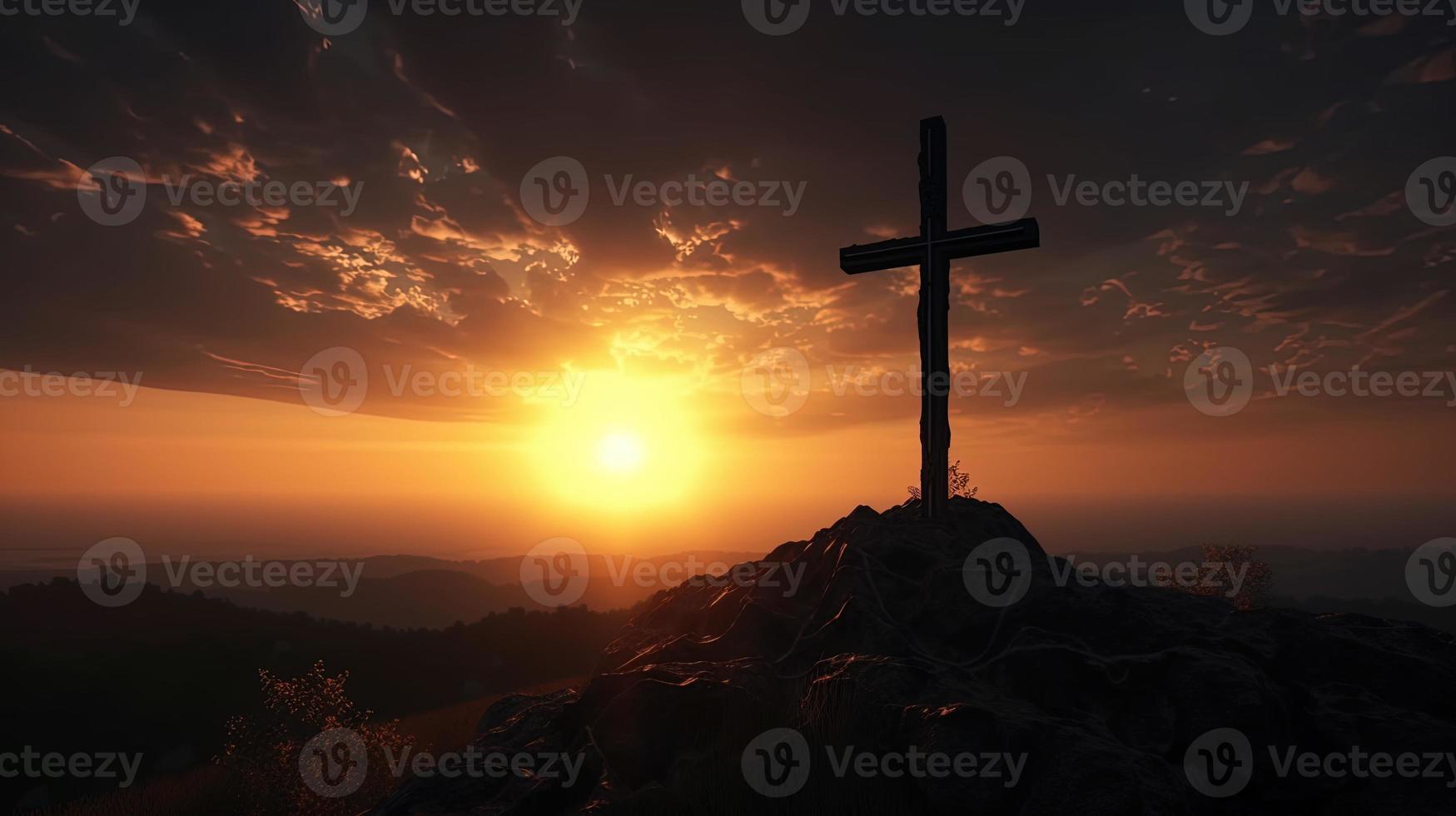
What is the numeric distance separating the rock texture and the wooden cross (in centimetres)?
196

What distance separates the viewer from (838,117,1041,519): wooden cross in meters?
12.1

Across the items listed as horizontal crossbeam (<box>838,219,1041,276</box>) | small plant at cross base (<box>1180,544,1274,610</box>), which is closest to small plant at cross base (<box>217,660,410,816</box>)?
horizontal crossbeam (<box>838,219,1041,276</box>)

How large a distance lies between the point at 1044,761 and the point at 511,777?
212 inches

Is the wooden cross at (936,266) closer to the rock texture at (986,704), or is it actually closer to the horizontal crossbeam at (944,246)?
the horizontal crossbeam at (944,246)

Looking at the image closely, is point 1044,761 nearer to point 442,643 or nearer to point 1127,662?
point 1127,662

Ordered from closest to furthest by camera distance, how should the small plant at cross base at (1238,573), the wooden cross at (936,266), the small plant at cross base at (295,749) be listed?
the small plant at cross base at (295,749) < the wooden cross at (936,266) < the small plant at cross base at (1238,573)

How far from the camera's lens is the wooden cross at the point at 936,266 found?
12.1 meters

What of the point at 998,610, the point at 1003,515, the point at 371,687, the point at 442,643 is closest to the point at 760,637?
the point at 998,610

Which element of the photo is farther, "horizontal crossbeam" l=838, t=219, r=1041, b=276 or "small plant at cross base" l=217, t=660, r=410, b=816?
"horizontal crossbeam" l=838, t=219, r=1041, b=276

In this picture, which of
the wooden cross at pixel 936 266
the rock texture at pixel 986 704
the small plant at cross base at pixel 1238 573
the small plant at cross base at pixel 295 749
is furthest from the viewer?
the small plant at cross base at pixel 1238 573

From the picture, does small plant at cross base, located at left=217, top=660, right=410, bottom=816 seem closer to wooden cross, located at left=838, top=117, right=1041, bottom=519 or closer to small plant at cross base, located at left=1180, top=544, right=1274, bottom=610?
wooden cross, located at left=838, top=117, right=1041, bottom=519

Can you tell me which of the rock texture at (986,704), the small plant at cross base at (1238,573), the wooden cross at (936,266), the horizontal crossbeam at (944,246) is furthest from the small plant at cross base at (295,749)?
the small plant at cross base at (1238,573)

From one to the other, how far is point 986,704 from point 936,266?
7.81 m

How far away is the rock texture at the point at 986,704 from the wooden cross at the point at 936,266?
1964 millimetres
